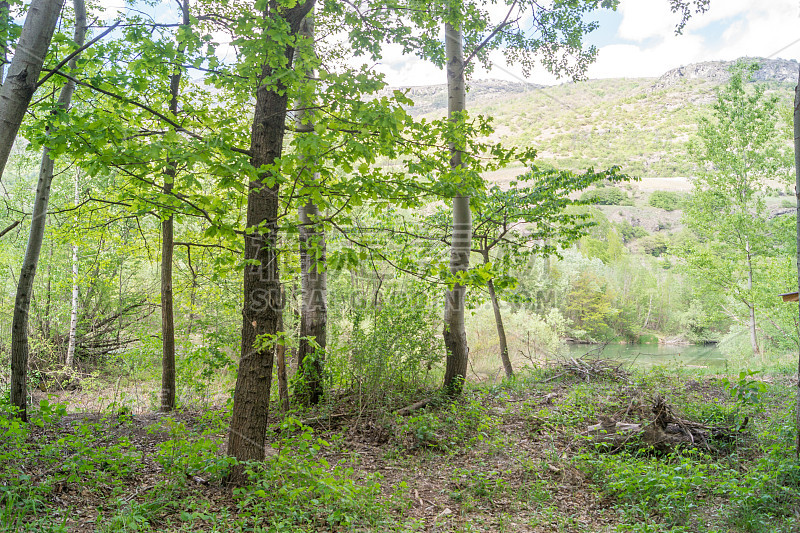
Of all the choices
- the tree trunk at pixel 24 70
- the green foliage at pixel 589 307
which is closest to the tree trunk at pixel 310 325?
the tree trunk at pixel 24 70

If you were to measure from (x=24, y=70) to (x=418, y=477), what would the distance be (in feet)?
15.2

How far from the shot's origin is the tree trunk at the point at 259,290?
3.70 metres

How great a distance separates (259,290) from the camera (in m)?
3.70

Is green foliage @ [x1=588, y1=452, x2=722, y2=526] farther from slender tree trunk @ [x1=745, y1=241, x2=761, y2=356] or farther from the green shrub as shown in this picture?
the green shrub

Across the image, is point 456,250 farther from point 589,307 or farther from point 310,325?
point 589,307

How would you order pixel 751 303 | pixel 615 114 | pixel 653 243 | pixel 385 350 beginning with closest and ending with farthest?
1. pixel 385 350
2. pixel 751 303
3. pixel 653 243
4. pixel 615 114

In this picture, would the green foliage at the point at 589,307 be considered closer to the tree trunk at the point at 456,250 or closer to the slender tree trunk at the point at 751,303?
the slender tree trunk at the point at 751,303

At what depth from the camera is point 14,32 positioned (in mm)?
2998

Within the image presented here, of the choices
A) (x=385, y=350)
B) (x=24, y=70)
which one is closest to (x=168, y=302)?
(x=385, y=350)

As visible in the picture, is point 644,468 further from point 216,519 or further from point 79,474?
point 79,474

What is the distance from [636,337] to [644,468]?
4127 cm

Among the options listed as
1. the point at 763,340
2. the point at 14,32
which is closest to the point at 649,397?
the point at 14,32

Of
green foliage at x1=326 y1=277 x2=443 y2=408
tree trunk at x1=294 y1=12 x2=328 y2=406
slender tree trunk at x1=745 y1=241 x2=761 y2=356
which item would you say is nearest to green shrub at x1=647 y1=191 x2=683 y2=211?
slender tree trunk at x1=745 y1=241 x2=761 y2=356

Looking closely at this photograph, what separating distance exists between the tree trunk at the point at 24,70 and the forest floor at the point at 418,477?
238 cm
